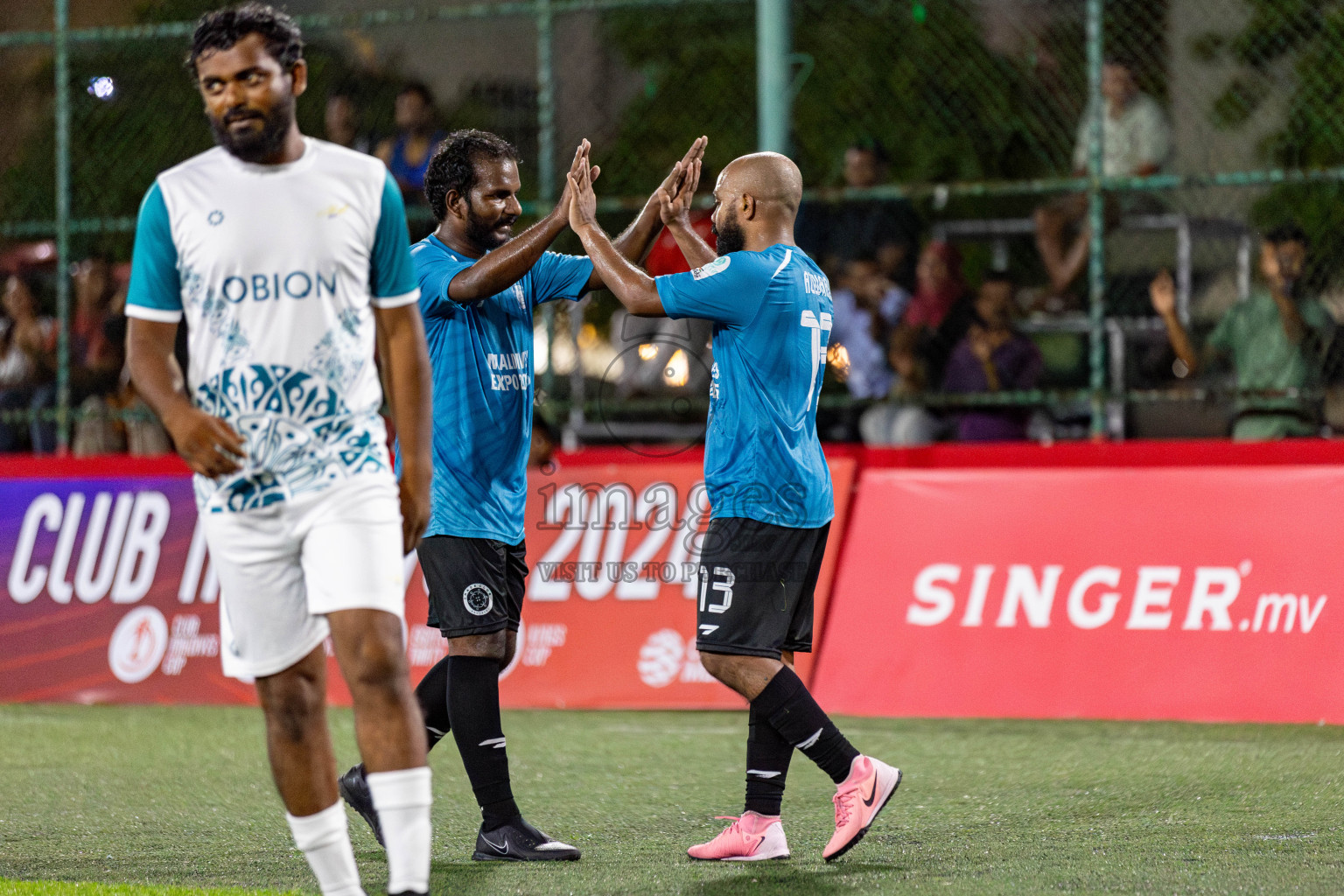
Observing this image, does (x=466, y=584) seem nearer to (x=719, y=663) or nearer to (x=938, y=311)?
(x=719, y=663)

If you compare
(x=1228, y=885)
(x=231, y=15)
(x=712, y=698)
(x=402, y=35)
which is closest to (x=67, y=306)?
(x=402, y=35)

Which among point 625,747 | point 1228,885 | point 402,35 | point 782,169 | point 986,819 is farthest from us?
point 402,35

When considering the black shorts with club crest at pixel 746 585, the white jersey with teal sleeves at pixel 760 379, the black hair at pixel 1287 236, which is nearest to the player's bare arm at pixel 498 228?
the white jersey with teal sleeves at pixel 760 379

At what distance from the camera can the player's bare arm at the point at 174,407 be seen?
3707 mm

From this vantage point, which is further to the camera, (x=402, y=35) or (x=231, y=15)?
(x=402, y=35)

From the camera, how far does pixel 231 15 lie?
12.3 ft

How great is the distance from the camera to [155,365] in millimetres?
3799

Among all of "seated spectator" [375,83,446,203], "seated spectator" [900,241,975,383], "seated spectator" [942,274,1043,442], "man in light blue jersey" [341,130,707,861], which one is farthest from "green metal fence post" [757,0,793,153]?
Result: "man in light blue jersey" [341,130,707,861]

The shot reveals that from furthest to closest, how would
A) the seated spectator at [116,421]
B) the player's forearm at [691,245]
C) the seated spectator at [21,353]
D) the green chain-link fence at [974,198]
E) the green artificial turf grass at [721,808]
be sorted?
the seated spectator at [21,353] → the seated spectator at [116,421] → the green chain-link fence at [974,198] → the player's forearm at [691,245] → the green artificial turf grass at [721,808]

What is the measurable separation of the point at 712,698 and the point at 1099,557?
2022 millimetres

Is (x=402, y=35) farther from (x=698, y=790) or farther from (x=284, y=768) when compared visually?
(x=284, y=768)

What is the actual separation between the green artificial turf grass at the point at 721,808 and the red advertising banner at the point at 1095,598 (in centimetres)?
19

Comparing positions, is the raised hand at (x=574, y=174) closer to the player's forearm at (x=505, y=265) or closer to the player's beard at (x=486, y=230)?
the player's forearm at (x=505, y=265)

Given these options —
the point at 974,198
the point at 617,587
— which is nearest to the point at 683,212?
the point at 617,587
